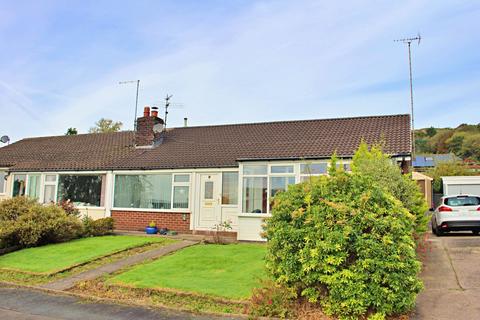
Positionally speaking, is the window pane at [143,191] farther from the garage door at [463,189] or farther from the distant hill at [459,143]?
the distant hill at [459,143]

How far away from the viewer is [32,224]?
41.5 feet

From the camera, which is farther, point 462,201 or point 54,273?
point 462,201

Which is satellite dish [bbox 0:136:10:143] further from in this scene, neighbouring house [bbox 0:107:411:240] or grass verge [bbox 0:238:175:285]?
grass verge [bbox 0:238:175:285]

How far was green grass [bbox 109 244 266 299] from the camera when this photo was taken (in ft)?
24.7

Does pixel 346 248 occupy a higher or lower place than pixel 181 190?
lower

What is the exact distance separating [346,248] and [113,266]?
633 cm

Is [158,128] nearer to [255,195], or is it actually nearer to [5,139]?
[255,195]

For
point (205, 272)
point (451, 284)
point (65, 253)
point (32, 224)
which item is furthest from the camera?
point (32, 224)

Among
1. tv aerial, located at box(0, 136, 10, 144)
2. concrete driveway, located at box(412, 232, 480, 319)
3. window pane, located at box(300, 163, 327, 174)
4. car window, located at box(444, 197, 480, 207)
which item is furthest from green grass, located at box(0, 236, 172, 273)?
tv aerial, located at box(0, 136, 10, 144)

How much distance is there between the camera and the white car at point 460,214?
14.1 meters

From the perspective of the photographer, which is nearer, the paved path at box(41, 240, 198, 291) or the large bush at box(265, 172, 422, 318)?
the large bush at box(265, 172, 422, 318)

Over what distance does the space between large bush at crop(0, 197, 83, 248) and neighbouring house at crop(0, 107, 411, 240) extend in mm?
3598

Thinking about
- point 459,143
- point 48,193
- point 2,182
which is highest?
point 459,143

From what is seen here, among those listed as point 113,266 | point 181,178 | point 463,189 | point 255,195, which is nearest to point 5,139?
point 181,178
